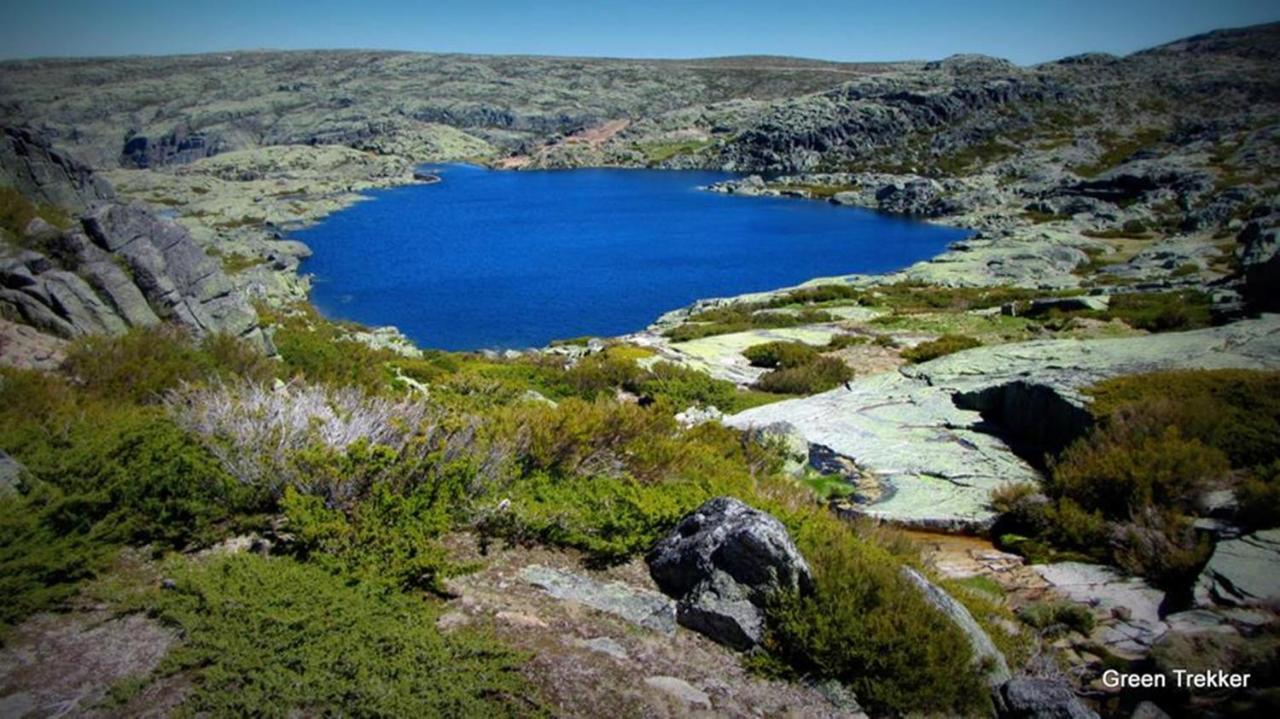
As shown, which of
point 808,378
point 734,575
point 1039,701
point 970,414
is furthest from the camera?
point 808,378

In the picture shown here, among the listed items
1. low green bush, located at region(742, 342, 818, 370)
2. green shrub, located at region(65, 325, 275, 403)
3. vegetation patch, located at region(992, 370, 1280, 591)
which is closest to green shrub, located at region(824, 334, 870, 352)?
low green bush, located at region(742, 342, 818, 370)

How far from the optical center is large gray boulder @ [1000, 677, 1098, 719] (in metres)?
5.31

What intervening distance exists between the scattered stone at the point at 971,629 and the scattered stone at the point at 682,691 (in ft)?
7.55

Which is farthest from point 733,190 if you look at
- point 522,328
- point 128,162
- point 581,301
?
point 128,162

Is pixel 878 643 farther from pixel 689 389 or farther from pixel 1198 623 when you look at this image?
pixel 689 389

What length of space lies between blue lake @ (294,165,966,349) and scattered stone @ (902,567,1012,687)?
36.4 meters

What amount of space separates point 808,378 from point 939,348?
467 centimetres

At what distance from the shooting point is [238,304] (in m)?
19.3

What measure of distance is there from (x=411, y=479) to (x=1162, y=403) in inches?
410

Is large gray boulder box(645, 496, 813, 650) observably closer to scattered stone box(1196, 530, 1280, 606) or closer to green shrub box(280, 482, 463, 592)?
green shrub box(280, 482, 463, 592)

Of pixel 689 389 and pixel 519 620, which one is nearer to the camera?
pixel 519 620

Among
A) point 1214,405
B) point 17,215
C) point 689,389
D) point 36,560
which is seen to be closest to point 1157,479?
point 1214,405

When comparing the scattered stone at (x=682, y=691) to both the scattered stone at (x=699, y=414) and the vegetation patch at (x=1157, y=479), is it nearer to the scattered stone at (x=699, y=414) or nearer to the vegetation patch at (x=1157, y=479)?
the vegetation patch at (x=1157, y=479)

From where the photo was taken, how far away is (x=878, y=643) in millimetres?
5738
